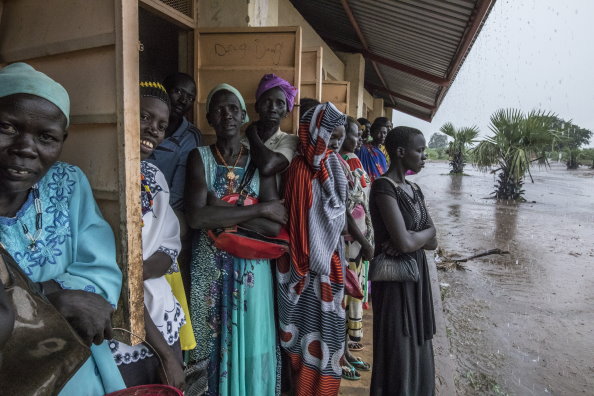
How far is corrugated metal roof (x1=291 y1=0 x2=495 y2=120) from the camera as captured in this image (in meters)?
Result: 4.88

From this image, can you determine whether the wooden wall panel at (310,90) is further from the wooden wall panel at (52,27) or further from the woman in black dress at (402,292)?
the wooden wall panel at (52,27)

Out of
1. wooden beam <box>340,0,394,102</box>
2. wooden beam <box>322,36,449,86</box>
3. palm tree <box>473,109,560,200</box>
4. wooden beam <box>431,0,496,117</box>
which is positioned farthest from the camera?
palm tree <box>473,109,560,200</box>

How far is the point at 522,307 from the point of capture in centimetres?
465

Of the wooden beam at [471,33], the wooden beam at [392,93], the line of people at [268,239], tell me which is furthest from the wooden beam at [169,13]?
the wooden beam at [392,93]

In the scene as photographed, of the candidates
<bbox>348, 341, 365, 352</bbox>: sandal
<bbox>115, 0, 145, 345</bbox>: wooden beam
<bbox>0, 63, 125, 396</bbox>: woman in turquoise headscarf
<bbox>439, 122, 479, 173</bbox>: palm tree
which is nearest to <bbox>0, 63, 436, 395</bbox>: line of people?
<bbox>115, 0, 145, 345</bbox>: wooden beam

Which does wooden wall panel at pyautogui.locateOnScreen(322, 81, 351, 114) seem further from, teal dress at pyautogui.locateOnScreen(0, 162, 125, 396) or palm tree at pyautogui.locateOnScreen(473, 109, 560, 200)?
palm tree at pyautogui.locateOnScreen(473, 109, 560, 200)

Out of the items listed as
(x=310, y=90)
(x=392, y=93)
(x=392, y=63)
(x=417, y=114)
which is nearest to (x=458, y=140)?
(x=417, y=114)

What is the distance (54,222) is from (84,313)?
11.0 inches

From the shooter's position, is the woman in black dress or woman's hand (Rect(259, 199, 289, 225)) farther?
the woman in black dress

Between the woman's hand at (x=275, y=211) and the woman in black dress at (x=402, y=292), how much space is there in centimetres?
54

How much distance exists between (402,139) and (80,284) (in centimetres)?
177

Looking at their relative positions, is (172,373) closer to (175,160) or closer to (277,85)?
(175,160)

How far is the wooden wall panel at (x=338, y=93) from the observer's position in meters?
5.24

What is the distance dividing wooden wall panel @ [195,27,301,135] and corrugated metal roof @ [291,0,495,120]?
8.49ft
